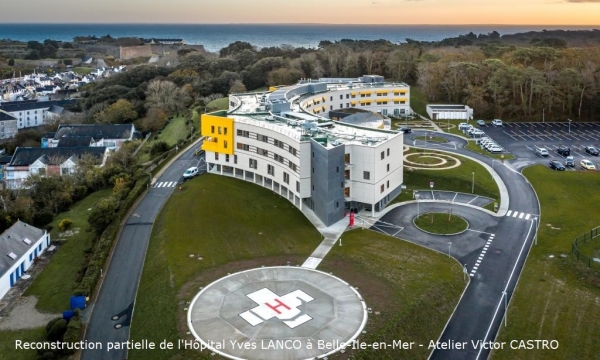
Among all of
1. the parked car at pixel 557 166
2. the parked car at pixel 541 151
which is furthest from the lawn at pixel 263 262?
the parked car at pixel 541 151

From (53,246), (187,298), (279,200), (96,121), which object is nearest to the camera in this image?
(187,298)

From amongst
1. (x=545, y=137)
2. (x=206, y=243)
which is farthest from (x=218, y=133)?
(x=545, y=137)

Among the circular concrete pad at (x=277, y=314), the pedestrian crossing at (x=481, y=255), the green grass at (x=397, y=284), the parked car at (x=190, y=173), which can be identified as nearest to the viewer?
the circular concrete pad at (x=277, y=314)

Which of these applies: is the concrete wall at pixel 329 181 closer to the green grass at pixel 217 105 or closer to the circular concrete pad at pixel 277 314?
the circular concrete pad at pixel 277 314

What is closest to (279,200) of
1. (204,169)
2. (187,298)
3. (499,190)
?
(204,169)

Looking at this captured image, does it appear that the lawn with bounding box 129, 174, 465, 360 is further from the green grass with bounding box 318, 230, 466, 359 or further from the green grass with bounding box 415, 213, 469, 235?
the green grass with bounding box 415, 213, 469, 235

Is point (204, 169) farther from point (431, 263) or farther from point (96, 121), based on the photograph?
point (96, 121)
